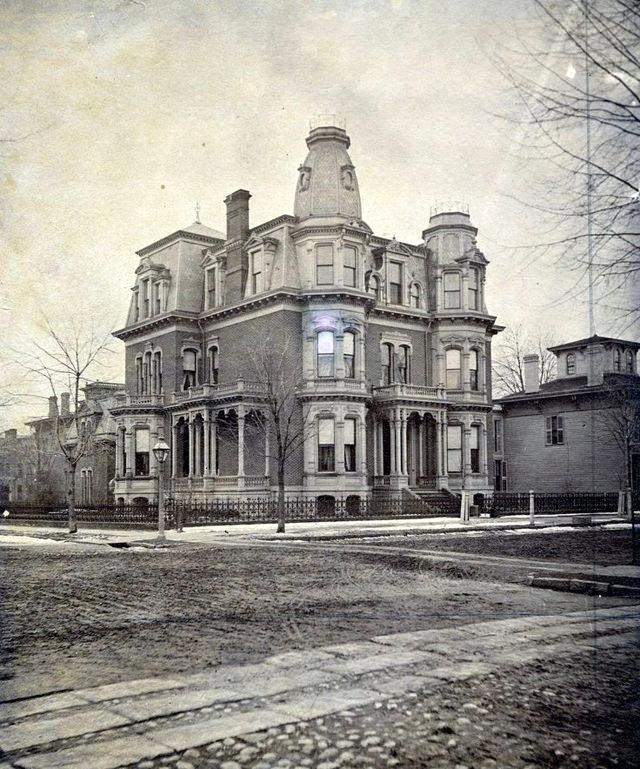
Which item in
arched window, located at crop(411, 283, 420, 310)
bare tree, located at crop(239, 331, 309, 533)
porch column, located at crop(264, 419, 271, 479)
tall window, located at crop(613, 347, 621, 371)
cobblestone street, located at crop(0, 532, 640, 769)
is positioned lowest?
cobblestone street, located at crop(0, 532, 640, 769)

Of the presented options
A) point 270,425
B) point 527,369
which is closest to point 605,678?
point 270,425

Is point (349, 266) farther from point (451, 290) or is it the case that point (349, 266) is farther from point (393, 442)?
point (393, 442)

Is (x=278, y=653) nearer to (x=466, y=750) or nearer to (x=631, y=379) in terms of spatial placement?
(x=466, y=750)

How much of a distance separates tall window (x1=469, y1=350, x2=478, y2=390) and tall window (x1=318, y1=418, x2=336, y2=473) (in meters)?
10.2

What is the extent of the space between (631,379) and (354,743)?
39039 mm

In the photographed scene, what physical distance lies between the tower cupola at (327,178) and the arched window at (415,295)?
5.96 metres

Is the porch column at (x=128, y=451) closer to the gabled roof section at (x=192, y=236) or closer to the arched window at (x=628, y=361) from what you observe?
the gabled roof section at (x=192, y=236)

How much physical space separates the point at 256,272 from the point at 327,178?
18.4ft

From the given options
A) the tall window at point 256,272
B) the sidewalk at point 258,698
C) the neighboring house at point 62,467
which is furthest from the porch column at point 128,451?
the sidewalk at point 258,698

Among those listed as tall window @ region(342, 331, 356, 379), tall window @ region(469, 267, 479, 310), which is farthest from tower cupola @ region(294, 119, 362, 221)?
tall window @ region(469, 267, 479, 310)

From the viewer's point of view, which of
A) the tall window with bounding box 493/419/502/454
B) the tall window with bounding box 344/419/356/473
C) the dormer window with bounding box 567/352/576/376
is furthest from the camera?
the tall window with bounding box 493/419/502/454

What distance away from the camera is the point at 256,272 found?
39469mm

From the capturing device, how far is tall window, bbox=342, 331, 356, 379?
124 feet

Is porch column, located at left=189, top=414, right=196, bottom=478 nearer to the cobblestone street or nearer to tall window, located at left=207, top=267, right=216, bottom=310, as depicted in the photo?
tall window, located at left=207, top=267, right=216, bottom=310
